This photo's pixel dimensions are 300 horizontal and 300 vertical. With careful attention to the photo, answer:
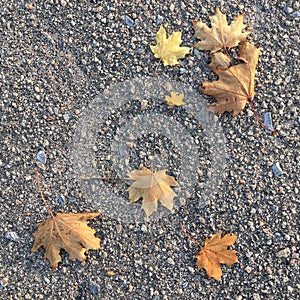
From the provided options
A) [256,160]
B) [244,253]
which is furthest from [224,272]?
[256,160]

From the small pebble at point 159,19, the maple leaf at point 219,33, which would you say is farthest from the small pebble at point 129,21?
the maple leaf at point 219,33

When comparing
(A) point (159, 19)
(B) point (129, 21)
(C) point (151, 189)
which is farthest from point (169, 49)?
(C) point (151, 189)

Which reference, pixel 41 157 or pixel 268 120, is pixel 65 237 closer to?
pixel 41 157

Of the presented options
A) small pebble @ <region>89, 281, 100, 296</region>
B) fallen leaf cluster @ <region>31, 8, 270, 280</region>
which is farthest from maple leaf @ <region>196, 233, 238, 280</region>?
small pebble @ <region>89, 281, 100, 296</region>

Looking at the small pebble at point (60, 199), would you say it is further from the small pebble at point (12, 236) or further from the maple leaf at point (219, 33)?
the maple leaf at point (219, 33)

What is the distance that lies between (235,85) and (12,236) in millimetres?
1551

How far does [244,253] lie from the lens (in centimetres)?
303

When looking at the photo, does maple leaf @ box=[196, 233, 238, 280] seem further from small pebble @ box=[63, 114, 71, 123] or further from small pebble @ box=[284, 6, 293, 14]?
small pebble @ box=[284, 6, 293, 14]

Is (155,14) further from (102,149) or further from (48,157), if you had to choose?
(48,157)

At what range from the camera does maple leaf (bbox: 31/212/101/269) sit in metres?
2.97

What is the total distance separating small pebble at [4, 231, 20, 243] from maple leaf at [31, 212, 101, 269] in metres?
0.12

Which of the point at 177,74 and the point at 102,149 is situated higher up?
the point at 177,74

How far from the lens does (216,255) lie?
3.01 m

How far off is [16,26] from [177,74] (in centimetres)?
101
